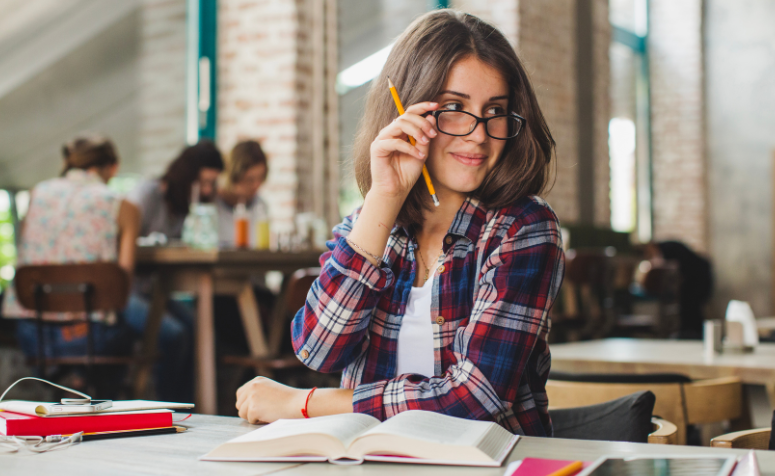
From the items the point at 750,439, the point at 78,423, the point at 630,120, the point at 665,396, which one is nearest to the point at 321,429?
the point at 78,423

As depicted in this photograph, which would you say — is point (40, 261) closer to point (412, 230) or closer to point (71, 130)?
point (71, 130)

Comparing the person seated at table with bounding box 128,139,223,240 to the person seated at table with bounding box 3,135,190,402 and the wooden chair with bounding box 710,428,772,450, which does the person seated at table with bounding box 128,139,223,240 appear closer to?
the person seated at table with bounding box 3,135,190,402

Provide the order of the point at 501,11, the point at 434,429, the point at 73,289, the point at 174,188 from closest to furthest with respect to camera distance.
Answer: the point at 434,429 → the point at 73,289 → the point at 174,188 → the point at 501,11

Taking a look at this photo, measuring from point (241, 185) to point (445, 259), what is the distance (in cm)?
289

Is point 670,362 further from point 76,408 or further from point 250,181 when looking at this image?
point 250,181

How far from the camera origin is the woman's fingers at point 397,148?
1.16 metres

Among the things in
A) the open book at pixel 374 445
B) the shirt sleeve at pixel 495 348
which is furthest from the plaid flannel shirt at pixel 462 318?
the open book at pixel 374 445

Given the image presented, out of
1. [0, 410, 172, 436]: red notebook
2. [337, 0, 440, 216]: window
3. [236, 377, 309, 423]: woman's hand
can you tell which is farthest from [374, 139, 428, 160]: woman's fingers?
[337, 0, 440, 216]: window

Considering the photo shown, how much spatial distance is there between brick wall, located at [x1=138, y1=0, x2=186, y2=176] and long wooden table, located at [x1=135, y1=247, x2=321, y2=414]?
147 centimetres

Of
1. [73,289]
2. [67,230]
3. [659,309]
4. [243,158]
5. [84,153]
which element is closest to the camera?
[73,289]

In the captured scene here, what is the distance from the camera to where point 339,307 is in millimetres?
1158

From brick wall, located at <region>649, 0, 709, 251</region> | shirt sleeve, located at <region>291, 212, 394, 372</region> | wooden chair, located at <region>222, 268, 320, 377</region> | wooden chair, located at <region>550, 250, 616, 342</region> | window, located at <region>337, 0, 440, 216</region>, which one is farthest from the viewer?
brick wall, located at <region>649, 0, 709, 251</region>

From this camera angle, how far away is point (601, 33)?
23.5 feet

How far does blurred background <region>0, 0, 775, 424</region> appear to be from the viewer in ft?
13.7
